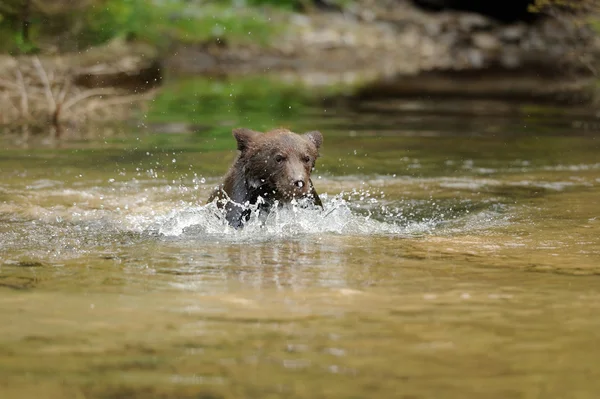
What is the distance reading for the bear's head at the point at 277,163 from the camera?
30.6 ft

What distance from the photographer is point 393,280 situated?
7.13m

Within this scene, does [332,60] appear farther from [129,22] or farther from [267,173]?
[267,173]

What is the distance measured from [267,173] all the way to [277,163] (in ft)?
0.54

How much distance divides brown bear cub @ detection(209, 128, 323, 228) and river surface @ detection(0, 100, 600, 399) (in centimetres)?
20

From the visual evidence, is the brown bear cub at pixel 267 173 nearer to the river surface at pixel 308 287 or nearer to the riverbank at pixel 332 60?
the river surface at pixel 308 287

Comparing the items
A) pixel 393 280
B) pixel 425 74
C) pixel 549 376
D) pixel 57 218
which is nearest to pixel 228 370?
pixel 549 376

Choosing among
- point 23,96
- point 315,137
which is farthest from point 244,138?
point 23,96

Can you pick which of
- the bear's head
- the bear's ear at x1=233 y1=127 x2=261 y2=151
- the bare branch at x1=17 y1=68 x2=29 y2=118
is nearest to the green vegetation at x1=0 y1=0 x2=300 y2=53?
the bare branch at x1=17 y1=68 x2=29 y2=118

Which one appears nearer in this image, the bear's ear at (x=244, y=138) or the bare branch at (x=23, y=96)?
the bear's ear at (x=244, y=138)

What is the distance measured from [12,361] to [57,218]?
5.11 m

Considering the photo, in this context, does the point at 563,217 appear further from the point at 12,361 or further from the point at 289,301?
the point at 12,361

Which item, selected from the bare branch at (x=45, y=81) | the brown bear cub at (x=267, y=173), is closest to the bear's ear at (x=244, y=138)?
the brown bear cub at (x=267, y=173)

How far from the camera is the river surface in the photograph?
4.98 m

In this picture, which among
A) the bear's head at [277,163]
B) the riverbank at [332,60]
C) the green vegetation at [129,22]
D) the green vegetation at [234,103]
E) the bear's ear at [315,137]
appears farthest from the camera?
the green vegetation at [234,103]
